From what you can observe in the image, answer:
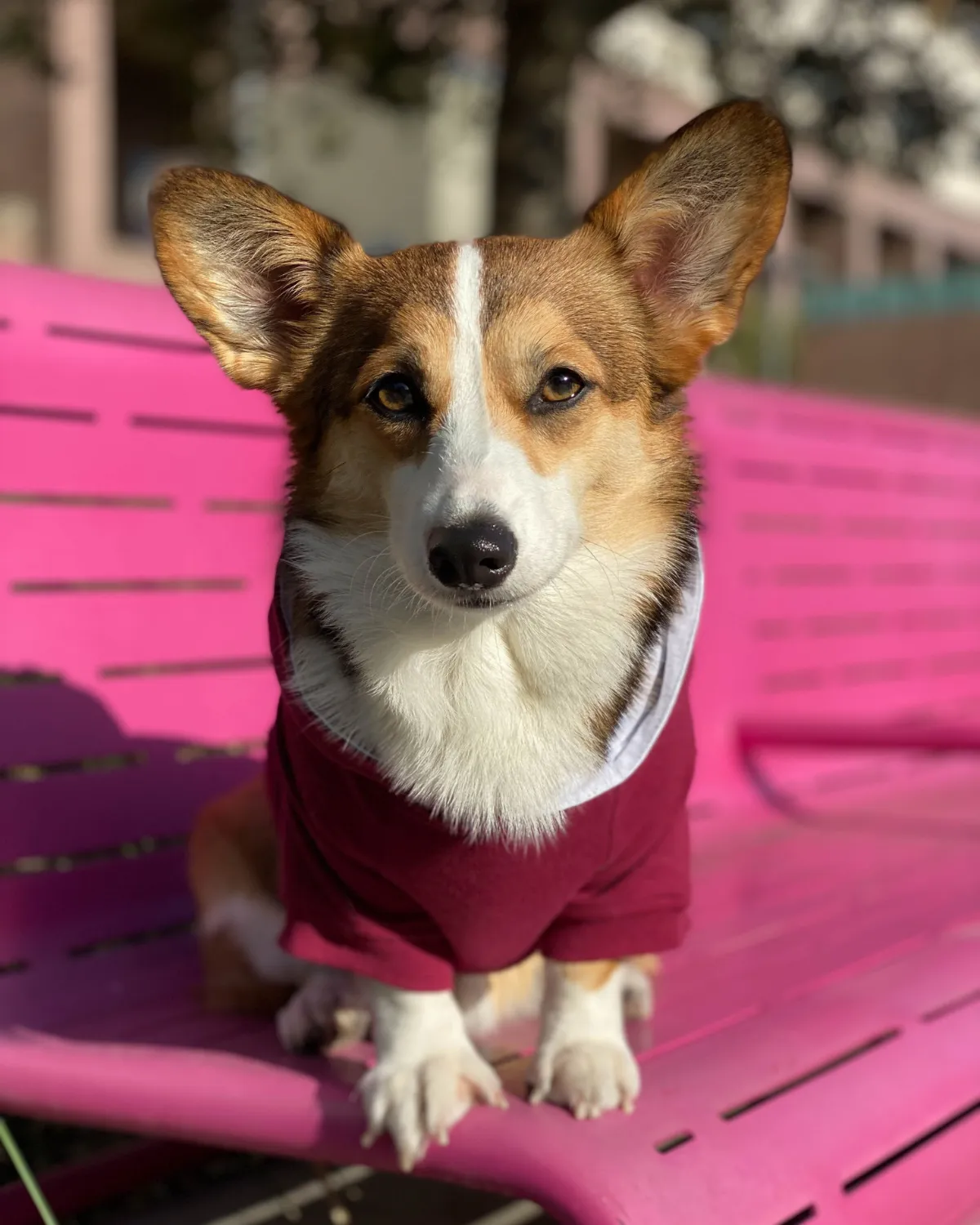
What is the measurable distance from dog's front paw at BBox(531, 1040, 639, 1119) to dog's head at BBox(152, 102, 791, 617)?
52cm

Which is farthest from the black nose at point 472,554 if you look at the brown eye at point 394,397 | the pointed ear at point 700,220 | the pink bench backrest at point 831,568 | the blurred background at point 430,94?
the pink bench backrest at point 831,568

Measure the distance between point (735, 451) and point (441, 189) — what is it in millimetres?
9132

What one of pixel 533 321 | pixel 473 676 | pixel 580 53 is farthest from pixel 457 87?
pixel 473 676

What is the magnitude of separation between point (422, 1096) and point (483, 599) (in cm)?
53

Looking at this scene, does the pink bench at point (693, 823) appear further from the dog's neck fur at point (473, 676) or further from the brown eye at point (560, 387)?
the brown eye at point (560, 387)

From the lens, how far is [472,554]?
131 cm

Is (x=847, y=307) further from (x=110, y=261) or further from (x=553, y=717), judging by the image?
(x=553, y=717)

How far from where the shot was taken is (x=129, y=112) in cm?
1042

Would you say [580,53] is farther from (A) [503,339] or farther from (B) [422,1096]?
(B) [422,1096]

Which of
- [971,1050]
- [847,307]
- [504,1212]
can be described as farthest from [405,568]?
[847,307]

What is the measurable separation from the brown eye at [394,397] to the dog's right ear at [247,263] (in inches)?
7.1

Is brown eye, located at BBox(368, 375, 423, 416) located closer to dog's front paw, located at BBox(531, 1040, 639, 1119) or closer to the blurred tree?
dog's front paw, located at BBox(531, 1040, 639, 1119)

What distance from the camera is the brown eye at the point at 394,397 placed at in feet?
4.97

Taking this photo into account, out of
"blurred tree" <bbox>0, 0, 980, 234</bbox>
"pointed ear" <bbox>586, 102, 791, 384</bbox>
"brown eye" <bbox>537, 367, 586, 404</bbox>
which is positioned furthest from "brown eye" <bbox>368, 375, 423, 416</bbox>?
"blurred tree" <bbox>0, 0, 980, 234</bbox>
